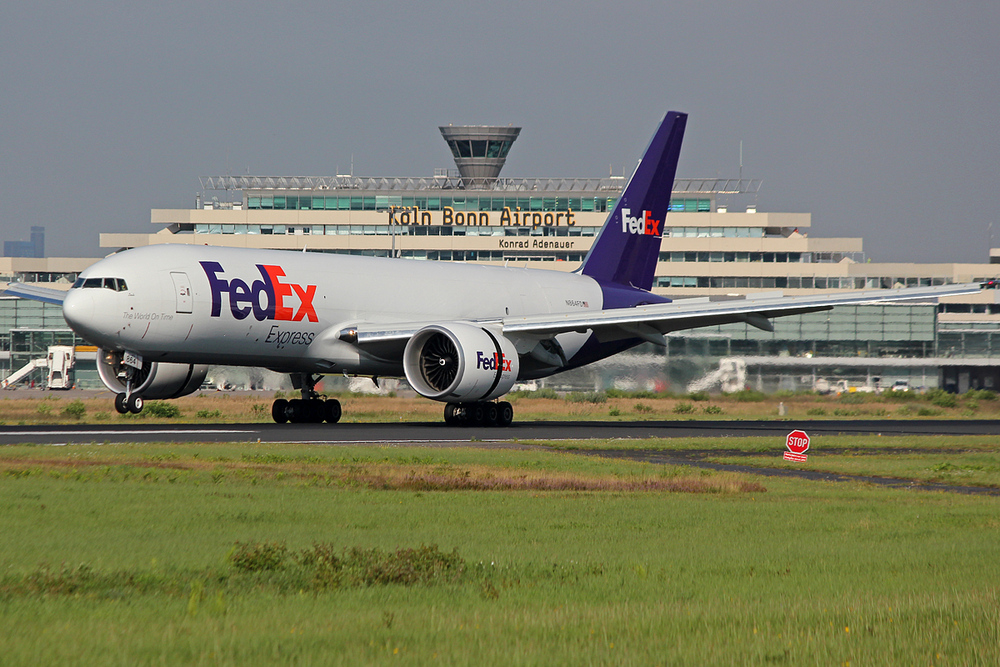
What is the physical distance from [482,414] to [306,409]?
5.34 m

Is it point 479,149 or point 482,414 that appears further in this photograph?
point 479,149

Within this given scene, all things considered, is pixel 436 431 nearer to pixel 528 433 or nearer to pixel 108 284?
pixel 528 433

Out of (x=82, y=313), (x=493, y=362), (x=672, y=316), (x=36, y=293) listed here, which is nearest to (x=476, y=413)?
(x=493, y=362)

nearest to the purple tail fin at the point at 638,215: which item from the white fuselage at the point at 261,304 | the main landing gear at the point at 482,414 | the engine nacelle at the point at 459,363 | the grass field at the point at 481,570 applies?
the white fuselage at the point at 261,304

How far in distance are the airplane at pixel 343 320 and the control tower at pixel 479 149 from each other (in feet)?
215

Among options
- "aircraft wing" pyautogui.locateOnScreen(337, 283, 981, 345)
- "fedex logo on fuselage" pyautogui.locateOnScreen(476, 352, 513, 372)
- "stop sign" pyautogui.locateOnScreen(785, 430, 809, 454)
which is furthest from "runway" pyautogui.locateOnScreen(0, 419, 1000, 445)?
"stop sign" pyautogui.locateOnScreen(785, 430, 809, 454)

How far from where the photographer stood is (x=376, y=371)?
32812 millimetres

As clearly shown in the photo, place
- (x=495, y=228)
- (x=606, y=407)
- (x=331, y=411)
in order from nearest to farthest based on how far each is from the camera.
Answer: (x=331, y=411) → (x=606, y=407) → (x=495, y=228)

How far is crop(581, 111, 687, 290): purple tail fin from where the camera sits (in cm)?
4125

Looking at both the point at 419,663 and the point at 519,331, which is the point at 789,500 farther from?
the point at 519,331

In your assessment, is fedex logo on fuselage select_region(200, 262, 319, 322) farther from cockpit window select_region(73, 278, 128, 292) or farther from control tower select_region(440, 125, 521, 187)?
control tower select_region(440, 125, 521, 187)

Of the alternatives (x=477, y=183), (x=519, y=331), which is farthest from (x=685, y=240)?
(x=519, y=331)

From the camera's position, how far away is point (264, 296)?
29.5 m

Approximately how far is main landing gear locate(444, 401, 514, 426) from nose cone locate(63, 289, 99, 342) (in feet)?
34.3
